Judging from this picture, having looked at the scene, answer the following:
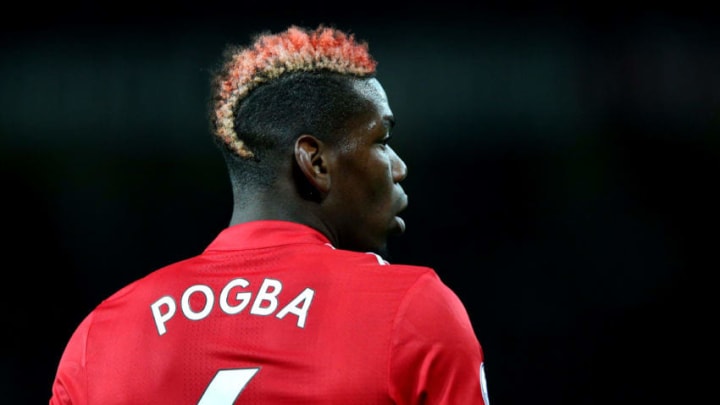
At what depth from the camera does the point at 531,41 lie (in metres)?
4.57

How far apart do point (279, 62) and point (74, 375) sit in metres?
0.60

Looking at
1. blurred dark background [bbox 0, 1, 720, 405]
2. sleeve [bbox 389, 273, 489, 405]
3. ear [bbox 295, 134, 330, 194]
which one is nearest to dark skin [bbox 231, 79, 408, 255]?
ear [bbox 295, 134, 330, 194]

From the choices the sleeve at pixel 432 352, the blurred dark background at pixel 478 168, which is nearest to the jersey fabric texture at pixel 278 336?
the sleeve at pixel 432 352

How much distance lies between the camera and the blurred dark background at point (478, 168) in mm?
4246

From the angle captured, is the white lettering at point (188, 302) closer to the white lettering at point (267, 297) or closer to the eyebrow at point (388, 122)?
the white lettering at point (267, 297)

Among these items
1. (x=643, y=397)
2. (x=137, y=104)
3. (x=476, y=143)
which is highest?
(x=137, y=104)

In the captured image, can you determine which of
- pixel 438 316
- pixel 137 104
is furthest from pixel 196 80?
pixel 438 316

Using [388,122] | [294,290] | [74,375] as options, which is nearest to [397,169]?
[388,122]

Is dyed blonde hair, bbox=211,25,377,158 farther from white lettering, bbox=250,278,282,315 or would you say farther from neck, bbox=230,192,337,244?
white lettering, bbox=250,278,282,315

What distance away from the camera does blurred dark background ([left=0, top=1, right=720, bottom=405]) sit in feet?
13.9

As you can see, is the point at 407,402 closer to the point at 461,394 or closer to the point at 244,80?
the point at 461,394

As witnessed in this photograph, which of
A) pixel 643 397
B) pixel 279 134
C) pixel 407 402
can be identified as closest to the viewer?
pixel 407 402

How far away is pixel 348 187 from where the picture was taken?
1748 millimetres

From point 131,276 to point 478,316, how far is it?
54.9 inches
